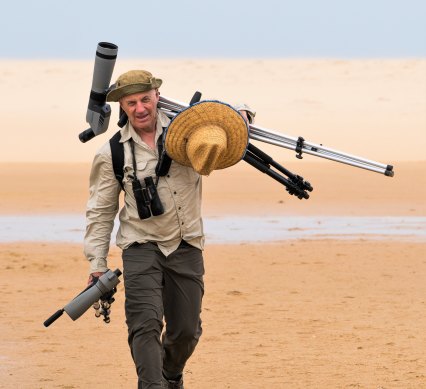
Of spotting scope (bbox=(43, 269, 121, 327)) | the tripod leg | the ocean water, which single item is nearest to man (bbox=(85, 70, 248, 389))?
spotting scope (bbox=(43, 269, 121, 327))

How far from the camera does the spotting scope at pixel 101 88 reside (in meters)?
6.86

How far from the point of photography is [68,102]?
193ft

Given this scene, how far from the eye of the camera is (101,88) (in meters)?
6.93

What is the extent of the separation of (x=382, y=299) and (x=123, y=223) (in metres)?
5.19

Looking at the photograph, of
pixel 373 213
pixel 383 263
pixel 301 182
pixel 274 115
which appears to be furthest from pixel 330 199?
pixel 274 115

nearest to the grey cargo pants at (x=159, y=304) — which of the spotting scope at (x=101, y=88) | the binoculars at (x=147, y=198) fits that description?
the binoculars at (x=147, y=198)

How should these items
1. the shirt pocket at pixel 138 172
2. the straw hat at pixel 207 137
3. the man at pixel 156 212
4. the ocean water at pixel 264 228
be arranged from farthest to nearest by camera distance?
the ocean water at pixel 264 228 < the shirt pocket at pixel 138 172 < the man at pixel 156 212 < the straw hat at pixel 207 137

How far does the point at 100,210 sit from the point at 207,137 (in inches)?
29.8

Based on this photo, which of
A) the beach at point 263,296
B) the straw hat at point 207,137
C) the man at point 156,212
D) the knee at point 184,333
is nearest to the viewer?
the straw hat at point 207,137

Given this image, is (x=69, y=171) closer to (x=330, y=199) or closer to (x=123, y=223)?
(x=330, y=199)

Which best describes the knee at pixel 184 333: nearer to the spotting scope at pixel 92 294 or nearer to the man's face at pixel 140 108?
the spotting scope at pixel 92 294

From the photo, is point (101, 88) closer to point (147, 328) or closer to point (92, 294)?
point (92, 294)

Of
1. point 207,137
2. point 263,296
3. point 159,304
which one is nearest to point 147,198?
point 207,137

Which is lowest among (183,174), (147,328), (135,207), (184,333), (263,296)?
(263,296)
